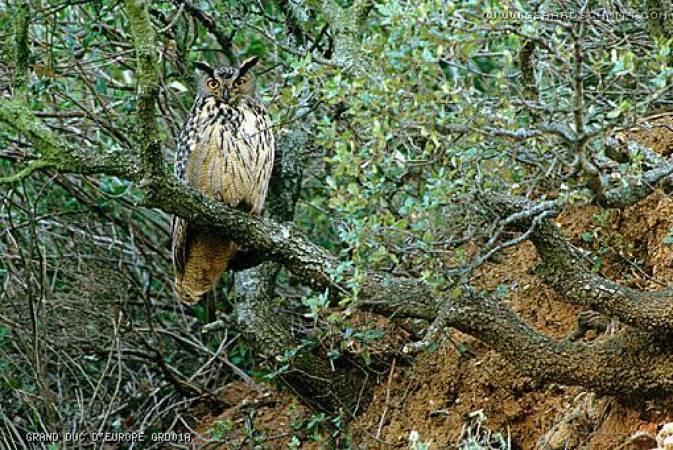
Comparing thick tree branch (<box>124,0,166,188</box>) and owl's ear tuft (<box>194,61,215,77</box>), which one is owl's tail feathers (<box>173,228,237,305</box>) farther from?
thick tree branch (<box>124,0,166,188</box>)

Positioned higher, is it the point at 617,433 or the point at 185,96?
the point at 185,96

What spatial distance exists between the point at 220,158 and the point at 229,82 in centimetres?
35

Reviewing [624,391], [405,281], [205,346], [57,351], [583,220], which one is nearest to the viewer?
[624,391]

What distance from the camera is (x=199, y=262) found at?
4766 millimetres

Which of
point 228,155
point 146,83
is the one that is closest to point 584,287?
point 146,83

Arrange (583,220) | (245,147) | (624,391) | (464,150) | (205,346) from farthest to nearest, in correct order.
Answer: (205,346)
(245,147)
(583,220)
(624,391)
(464,150)

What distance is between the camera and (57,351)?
17.0 feet

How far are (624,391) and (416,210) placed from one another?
923 mm

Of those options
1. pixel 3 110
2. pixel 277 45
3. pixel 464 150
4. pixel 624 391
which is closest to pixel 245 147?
pixel 277 45

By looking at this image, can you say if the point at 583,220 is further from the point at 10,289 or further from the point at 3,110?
the point at 10,289

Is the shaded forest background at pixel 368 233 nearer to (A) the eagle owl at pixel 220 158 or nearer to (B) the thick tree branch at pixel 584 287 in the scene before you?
(B) the thick tree branch at pixel 584 287

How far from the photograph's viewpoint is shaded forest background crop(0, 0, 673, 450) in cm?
304

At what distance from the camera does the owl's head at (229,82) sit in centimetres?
473

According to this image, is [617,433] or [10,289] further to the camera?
[10,289]
